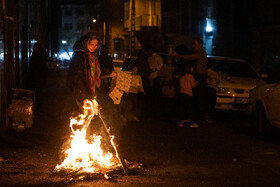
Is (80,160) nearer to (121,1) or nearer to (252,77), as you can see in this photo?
(252,77)

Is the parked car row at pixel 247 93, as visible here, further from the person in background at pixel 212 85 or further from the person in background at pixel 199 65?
the person in background at pixel 199 65

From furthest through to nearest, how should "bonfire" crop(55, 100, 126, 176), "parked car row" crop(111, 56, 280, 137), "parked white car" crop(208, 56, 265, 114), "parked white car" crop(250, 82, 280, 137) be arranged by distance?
1. "parked white car" crop(208, 56, 265, 114)
2. "parked car row" crop(111, 56, 280, 137)
3. "parked white car" crop(250, 82, 280, 137)
4. "bonfire" crop(55, 100, 126, 176)

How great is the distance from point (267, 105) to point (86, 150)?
4377mm

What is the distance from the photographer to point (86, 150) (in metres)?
6.37

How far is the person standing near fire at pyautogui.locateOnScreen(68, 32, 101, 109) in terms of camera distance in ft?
21.0

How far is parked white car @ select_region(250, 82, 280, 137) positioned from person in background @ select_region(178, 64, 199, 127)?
175 centimetres

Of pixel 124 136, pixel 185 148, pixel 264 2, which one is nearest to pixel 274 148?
pixel 185 148

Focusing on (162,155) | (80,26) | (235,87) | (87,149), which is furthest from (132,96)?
(80,26)

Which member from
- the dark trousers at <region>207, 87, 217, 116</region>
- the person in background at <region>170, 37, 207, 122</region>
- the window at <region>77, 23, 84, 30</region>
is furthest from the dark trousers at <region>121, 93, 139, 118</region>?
the window at <region>77, 23, 84, 30</region>

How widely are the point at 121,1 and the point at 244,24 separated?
1357 inches

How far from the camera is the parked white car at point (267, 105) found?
8.59m

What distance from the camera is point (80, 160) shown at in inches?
253

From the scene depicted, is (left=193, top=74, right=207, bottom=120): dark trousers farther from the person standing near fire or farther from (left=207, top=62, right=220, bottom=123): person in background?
the person standing near fire

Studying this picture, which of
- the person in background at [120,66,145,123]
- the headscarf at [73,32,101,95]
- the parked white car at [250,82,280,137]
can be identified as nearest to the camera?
the headscarf at [73,32,101,95]
